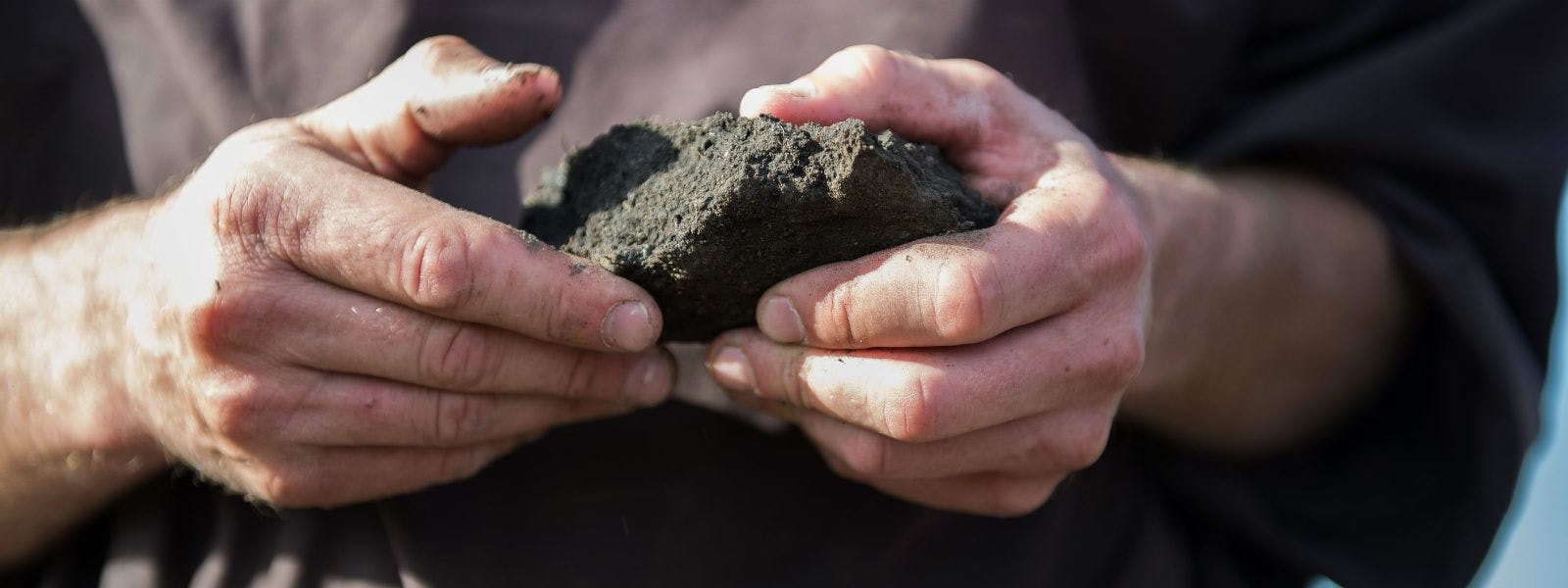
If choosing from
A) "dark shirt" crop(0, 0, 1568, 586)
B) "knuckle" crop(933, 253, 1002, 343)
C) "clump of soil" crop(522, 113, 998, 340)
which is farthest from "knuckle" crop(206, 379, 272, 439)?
"knuckle" crop(933, 253, 1002, 343)

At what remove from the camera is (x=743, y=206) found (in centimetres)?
124

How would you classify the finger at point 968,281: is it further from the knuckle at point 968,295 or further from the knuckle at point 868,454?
the knuckle at point 868,454

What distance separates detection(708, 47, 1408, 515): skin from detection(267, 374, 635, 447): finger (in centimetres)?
28

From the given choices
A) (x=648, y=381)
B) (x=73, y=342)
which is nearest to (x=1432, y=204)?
(x=648, y=381)

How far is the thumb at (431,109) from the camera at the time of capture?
1282mm

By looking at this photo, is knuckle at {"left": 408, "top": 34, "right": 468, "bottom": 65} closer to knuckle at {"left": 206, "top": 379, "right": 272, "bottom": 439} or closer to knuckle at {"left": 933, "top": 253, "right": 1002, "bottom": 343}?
knuckle at {"left": 206, "top": 379, "right": 272, "bottom": 439}

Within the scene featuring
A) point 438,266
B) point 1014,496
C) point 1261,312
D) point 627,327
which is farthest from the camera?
point 1261,312

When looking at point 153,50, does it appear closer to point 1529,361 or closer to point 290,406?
point 290,406

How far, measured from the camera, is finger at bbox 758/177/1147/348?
1.23 meters

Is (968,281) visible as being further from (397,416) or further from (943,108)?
(397,416)

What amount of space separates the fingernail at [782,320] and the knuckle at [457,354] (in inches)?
13.4

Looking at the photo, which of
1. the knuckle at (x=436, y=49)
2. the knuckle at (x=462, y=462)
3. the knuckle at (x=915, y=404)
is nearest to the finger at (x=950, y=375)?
the knuckle at (x=915, y=404)

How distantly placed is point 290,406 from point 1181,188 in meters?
1.38

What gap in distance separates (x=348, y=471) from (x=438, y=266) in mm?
367
